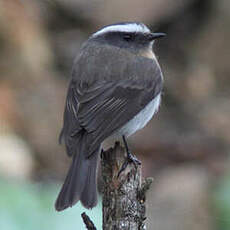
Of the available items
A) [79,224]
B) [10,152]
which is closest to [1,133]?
[10,152]

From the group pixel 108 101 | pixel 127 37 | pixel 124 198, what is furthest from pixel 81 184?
pixel 127 37

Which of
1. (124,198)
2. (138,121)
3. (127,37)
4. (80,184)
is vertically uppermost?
(127,37)

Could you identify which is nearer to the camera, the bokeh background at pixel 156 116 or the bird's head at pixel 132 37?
the bird's head at pixel 132 37

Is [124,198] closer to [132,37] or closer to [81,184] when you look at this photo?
[81,184]

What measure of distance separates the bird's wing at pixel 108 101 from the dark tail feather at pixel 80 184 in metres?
0.07

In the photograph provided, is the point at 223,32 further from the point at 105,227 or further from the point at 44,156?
the point at 105,227

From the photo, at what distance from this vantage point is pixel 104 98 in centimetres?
586

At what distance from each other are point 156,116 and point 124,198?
6303 millimetres

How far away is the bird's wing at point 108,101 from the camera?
565cm

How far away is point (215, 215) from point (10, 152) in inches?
98.1

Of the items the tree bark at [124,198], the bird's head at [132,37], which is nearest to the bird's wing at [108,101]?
the bird's head at [132,37]

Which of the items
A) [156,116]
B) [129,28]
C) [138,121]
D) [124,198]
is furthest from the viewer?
[156,116]

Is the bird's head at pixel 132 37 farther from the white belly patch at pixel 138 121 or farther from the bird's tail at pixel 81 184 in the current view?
the bird's tail at pixel 81 184

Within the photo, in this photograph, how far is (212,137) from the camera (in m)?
10.8
